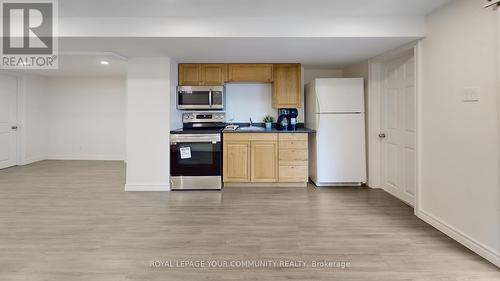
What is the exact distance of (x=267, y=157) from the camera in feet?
14.8

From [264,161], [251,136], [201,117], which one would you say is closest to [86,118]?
[201,117]

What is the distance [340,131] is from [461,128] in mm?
2049

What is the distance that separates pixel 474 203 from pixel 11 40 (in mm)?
5105

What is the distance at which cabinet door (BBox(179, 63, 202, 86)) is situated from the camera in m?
4.66

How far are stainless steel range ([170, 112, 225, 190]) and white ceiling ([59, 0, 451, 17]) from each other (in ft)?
5.86

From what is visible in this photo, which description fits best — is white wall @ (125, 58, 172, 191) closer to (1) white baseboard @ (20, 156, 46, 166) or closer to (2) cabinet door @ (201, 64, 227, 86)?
(2) cabinet door @ (201, 64, 227, 86)

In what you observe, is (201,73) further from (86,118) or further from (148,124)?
(86,118)

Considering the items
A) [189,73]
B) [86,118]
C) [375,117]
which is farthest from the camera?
[86,118]

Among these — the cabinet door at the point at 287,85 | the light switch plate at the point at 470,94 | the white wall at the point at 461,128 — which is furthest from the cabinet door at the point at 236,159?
the light switch plate at the point at 470,94

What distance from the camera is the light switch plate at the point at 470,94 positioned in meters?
Result: 2.31

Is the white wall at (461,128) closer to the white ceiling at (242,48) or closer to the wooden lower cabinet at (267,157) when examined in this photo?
the white ceiling at (242,48)

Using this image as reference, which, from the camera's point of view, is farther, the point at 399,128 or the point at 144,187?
the point at 144,187

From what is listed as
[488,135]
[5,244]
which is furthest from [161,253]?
[488,135]

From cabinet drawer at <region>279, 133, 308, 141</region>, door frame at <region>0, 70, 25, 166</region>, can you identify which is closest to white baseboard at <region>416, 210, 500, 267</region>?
cabinet drawer at <region>279, 133, 308, 141</region>
